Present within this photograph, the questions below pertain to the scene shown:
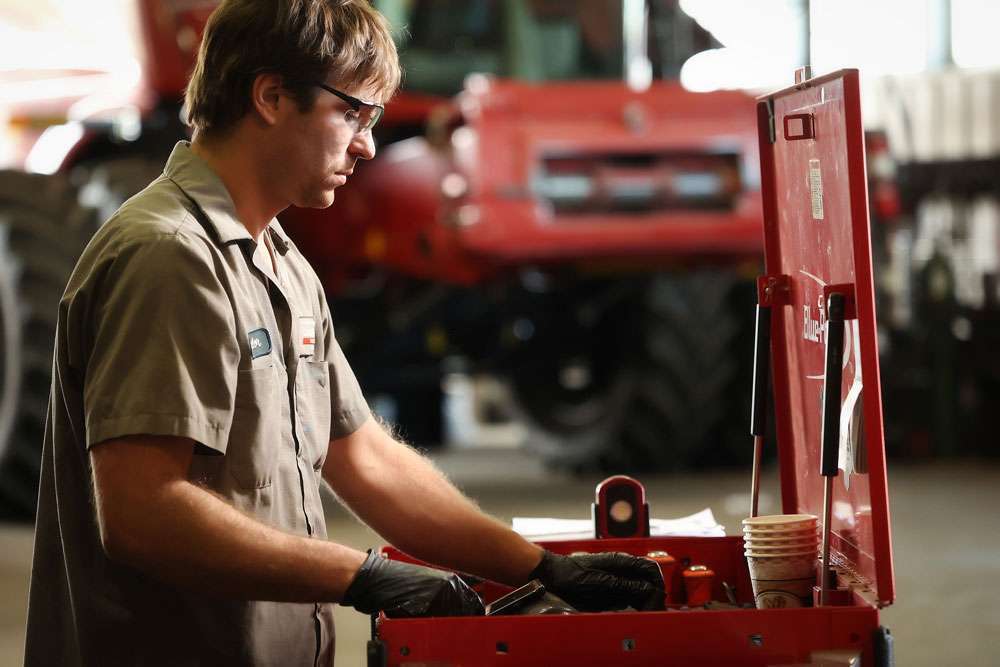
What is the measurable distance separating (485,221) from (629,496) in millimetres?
3566

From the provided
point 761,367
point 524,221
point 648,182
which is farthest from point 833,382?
point 648,182

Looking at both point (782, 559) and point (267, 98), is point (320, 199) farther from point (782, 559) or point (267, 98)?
point (782, 559)

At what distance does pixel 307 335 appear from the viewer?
6.67 feet

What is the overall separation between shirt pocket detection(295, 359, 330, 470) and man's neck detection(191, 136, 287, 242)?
0.67ft

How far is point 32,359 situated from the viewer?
5965 mm

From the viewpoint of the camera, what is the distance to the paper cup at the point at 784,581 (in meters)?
2.00

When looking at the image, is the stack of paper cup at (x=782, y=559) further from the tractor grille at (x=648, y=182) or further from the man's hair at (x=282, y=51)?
the tractor grille at (x=648, y=182)

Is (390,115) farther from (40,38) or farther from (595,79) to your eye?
(40,38)

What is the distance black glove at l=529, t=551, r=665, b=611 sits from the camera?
1982 mm

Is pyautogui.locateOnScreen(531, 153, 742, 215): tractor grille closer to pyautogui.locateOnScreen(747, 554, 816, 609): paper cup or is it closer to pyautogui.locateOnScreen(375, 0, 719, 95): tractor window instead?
pyautogui.locateOnScreen(375, 0, 719, 95): tractor window

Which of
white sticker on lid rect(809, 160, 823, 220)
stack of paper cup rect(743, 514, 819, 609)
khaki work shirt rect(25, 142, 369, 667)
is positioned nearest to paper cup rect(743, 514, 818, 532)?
stack of paper cup rect(743, 514, 819, 609)

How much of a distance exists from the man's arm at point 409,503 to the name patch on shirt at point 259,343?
402 millimetres

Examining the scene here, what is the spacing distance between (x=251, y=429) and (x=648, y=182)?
173 inches

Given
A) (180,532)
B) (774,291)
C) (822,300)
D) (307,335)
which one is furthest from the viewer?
(774,291)
